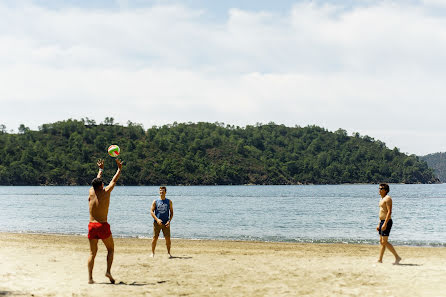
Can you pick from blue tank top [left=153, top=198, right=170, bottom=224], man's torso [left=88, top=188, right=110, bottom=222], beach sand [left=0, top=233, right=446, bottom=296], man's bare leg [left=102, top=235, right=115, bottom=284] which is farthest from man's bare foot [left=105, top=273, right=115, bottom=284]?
blue tank top [left=153, top=198, right=170, bottom=224]

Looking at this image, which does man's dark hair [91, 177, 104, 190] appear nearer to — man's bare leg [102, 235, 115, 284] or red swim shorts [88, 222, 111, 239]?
red swim shorts [88, 222, 111, 239]

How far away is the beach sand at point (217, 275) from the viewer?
9.38 m

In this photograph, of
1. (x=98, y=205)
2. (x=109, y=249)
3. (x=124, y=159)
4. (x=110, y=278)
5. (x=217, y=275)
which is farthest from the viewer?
(x=124, y=159)

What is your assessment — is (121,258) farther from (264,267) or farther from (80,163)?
(80,163)

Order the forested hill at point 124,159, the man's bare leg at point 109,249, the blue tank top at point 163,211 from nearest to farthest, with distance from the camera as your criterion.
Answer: the man's bare leg at point 109,249 < the blue tank top at point 163,211 < the forested hill at point 124,159

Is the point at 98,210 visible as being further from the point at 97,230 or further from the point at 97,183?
the point at 97,183

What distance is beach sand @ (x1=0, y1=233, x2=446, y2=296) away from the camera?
9383mm

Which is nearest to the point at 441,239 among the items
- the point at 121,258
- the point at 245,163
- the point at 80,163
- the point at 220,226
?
the point at 220,226

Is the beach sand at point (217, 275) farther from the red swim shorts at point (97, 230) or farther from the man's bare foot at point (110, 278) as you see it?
the red swim shorts at point (97, 230)

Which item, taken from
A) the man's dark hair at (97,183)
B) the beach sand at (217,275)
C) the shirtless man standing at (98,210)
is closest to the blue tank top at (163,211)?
the beach sand at (217,275)

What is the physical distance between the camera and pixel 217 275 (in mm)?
11164

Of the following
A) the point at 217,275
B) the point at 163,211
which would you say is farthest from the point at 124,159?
the point at 217,275

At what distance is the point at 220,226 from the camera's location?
3109 centimetres

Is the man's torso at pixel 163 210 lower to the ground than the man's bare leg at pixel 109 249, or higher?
higher
